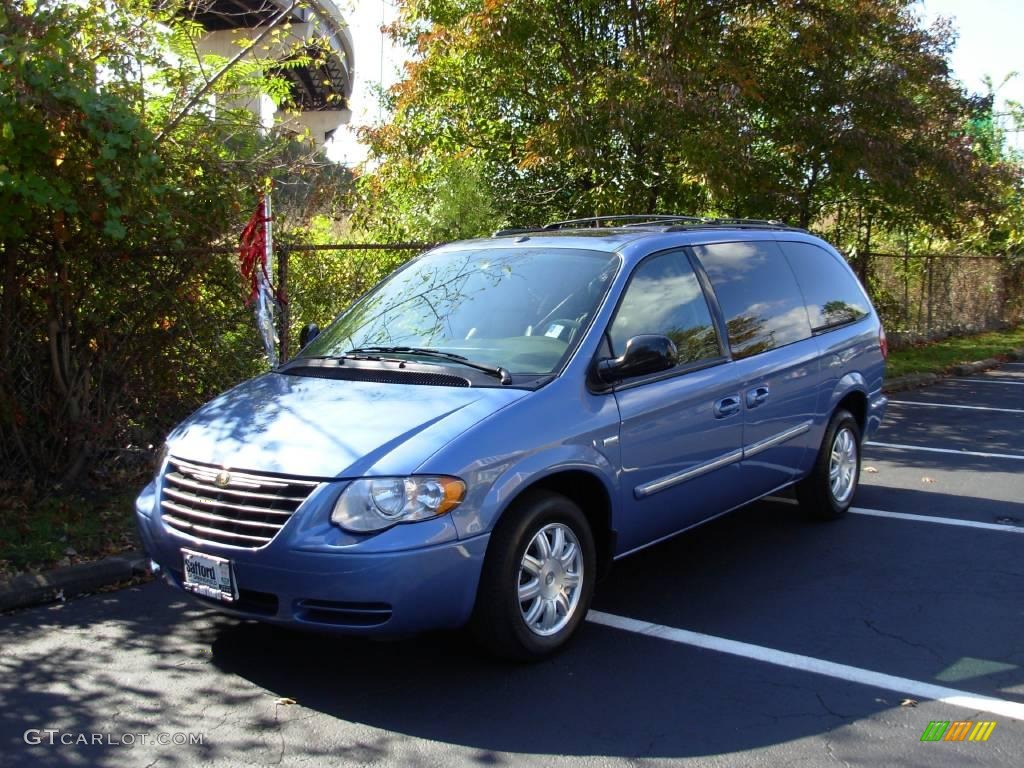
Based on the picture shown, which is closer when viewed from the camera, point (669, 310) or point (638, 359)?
point (638, 359)

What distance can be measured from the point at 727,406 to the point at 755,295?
910 mm

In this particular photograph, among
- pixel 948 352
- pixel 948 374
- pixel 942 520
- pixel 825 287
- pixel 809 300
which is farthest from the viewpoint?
pixel 948 352

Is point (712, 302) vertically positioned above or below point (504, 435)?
above

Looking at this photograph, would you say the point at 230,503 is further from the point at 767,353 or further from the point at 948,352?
the point at 948,352

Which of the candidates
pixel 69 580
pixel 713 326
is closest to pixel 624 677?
pixel 713 326

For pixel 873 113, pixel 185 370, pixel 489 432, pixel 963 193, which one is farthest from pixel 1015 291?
pixel 489 432

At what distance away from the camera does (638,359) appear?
15.5ft

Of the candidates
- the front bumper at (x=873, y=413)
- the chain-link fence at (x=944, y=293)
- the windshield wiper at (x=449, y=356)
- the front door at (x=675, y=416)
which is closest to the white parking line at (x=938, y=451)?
the front bumper at (x=873, y=413)

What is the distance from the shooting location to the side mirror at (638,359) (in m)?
4.73

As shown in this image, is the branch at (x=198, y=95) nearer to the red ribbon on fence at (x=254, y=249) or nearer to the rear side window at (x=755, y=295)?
the red ribbon on fence at (x=254, y=249)

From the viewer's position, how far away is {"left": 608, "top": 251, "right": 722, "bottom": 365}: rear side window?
5.12 m

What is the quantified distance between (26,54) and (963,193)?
1285 centimetres

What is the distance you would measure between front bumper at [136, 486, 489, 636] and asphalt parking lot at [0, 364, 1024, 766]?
0.37 meters

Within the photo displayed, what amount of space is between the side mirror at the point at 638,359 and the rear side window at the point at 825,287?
2.14 meters
